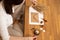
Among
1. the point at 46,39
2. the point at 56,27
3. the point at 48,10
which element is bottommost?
the point at 46,39

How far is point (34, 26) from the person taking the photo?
1628 mm

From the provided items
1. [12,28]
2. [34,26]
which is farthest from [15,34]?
[34,26]

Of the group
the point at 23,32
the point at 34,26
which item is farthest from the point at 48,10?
the point at 23,32

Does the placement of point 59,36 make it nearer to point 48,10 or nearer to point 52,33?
point 52,33

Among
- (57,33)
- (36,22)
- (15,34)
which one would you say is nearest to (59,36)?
(57,33)

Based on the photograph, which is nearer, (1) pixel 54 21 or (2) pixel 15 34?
(2) pixel 15 34

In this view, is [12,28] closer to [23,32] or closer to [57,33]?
[23,32]

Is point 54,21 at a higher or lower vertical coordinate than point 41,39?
higher

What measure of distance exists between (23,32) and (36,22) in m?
0.16

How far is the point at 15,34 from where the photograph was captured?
62.1 inches

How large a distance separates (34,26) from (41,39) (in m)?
0.14

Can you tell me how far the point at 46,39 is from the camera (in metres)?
1.63

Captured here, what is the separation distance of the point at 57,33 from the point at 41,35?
0.17m

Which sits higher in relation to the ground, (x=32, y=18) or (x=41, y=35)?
(x=32, y=18)
